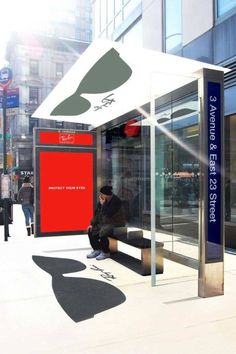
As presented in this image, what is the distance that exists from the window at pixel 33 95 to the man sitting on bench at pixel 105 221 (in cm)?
4193

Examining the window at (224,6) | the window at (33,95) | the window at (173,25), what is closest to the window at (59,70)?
the window at (33,95)

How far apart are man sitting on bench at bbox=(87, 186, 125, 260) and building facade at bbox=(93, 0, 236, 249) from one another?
194 centimetres

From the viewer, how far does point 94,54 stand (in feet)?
19.4

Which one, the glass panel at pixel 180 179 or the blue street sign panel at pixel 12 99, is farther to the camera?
the blue street sign panel at pixel 12 99

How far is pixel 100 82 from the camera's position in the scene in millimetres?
7121

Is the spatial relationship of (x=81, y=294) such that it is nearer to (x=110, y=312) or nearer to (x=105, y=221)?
(x=110, y=312)

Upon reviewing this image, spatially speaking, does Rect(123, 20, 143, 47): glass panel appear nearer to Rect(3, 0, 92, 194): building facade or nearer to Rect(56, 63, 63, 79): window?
Rect(3, 0, 92, 194): building facade

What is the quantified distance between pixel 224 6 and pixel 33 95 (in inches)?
1615

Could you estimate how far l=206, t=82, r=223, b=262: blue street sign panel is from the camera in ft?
17.0

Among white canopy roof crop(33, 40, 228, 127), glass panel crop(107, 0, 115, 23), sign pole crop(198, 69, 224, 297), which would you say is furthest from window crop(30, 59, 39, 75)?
sign pole crop(198, 69, 224, 297)

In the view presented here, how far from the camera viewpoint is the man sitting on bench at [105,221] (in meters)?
7.54

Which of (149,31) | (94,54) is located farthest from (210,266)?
(149,31)

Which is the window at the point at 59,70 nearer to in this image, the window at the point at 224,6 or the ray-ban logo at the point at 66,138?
the ray-ban logo at the point at 66,138

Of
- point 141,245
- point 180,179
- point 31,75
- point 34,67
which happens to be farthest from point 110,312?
point 34,67
